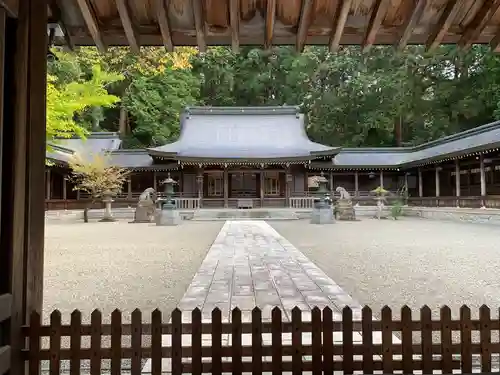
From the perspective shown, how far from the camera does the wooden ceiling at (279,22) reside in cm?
310

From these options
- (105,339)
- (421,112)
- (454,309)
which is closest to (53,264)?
(105,339)

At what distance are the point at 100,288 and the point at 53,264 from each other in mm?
2697

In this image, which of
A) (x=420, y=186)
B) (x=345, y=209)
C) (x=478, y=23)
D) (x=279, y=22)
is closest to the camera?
(x=478, y=23)

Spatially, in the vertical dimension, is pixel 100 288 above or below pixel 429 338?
below

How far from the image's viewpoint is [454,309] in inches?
194

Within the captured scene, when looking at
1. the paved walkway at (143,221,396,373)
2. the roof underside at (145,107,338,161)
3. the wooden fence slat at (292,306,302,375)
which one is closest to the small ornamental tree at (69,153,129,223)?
the roof underside at (145,107,338,161)

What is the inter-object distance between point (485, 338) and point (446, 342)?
0.25 metres

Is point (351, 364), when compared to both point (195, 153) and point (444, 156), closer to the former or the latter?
point (444, 156)

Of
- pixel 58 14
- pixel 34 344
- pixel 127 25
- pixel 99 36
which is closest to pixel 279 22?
pixel 127 25

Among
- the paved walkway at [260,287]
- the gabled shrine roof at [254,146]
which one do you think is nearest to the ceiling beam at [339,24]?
the paved walkway at [260,287]

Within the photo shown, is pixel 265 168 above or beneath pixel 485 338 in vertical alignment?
above

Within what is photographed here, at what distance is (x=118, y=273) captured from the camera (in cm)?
714

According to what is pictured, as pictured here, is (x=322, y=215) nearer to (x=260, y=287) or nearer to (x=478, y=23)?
(x=260, y=287)

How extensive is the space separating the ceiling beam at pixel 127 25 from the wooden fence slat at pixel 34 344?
207 cm
